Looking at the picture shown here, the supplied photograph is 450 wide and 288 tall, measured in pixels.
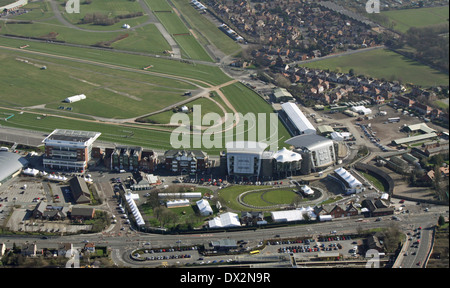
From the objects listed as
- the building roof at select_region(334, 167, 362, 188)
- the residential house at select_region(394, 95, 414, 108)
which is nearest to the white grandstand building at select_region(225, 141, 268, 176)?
the building roof at select_region(334, 167, 362, 188)

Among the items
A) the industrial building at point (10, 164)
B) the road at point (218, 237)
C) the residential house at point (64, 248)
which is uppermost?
the industrial building at point (10, 164)

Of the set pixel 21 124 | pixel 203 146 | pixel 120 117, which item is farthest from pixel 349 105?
pixel 21 124

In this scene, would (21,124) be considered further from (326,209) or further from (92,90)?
(326,209)

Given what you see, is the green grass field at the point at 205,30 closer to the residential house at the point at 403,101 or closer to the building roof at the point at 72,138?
the residential house at the point at 403,101

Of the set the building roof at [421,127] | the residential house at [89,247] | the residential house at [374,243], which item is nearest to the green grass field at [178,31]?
the building roof at [421,127]

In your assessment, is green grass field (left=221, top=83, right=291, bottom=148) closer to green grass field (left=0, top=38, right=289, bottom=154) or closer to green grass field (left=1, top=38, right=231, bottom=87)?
green grass field (left=0, top=38, right=289, bottom=154)
